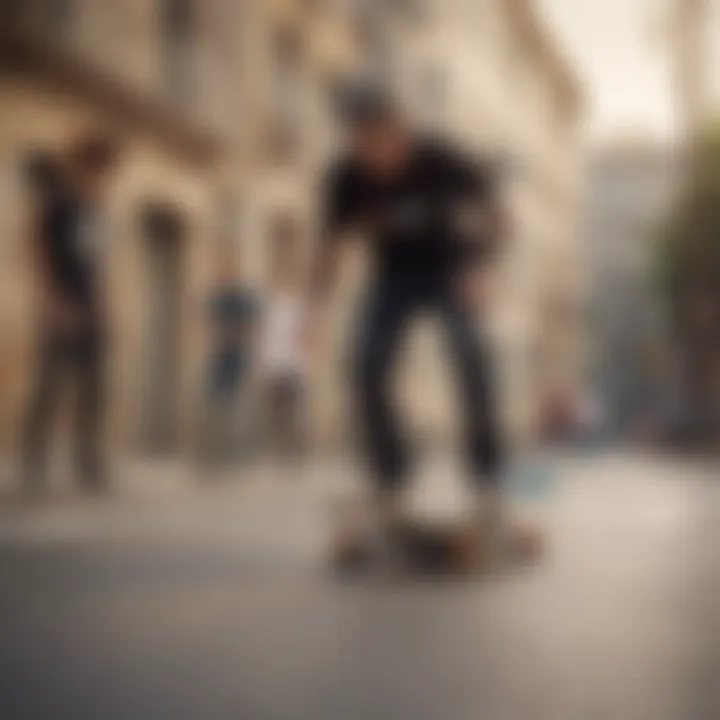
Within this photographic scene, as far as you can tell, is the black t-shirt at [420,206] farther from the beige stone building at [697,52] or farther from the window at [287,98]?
the beige stone building at [697,52]

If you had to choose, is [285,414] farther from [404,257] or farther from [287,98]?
[287,98]

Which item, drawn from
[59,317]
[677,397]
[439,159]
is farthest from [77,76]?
[677,397]

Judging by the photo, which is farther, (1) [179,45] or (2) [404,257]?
(1) [179,45]

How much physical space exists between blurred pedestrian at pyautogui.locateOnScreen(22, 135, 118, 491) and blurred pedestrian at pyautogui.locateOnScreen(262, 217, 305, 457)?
0.57 ft

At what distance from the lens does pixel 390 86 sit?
106 cm

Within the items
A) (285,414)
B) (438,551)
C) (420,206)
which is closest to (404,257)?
(420,206)

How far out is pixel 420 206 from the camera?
104 centimetres

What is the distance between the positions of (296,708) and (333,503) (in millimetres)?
271

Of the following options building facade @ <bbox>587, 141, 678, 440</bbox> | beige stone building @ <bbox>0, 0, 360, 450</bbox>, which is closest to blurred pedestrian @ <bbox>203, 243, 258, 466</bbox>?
beige stone building @ <bbox>0, 0, 360, 450</bbox>

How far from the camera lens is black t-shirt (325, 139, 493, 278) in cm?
103

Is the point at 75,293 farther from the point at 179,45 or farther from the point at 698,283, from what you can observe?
the point at 698,283

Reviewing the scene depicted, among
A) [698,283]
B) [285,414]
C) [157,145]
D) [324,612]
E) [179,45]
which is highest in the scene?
[179,45]

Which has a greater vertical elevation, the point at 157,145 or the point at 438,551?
the point at 157,145

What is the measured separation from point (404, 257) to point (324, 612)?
1.08 ft
